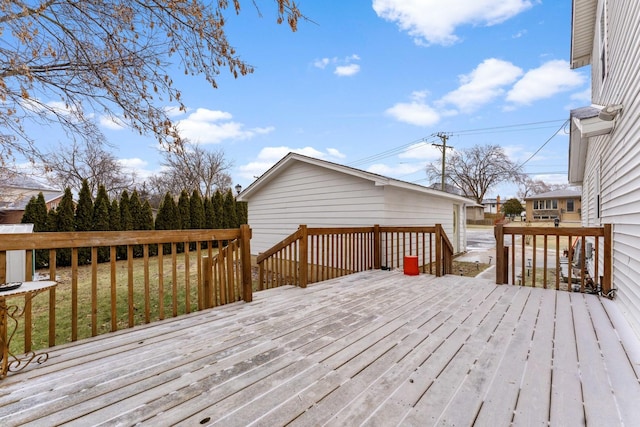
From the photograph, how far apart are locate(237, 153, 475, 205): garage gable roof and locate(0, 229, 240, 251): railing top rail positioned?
4.17m

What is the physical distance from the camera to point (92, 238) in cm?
251

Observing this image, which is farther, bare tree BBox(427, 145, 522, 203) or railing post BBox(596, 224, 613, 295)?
bare tree BBox(427, 145, 522, 203)

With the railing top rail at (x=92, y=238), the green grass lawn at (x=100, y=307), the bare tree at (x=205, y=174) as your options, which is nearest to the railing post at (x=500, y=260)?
the railing top rail at (x=92, y=238)

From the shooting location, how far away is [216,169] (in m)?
25.0

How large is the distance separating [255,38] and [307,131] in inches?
454

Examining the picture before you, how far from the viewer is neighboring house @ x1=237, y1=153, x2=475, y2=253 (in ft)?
23.0

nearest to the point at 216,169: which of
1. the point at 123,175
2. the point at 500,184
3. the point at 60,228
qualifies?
the point at 123,175

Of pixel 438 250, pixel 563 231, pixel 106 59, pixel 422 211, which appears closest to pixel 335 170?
pixel 422 211

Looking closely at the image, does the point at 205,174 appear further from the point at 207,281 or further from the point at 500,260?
the point at 500,260

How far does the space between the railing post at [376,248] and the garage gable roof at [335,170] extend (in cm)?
110

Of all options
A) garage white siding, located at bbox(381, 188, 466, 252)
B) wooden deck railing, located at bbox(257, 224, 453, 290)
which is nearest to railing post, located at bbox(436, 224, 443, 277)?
wooden deck railing, located at bbox(257, 224, 453, 290)

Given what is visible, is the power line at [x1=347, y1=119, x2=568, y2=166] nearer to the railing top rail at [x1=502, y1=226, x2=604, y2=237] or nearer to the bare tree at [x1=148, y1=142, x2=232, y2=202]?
the bare tree at [x1=148, y1=142, x2=232, y2=202]

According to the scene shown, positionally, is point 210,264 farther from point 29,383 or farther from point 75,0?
point 75,0

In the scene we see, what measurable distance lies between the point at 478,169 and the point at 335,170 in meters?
33.9
